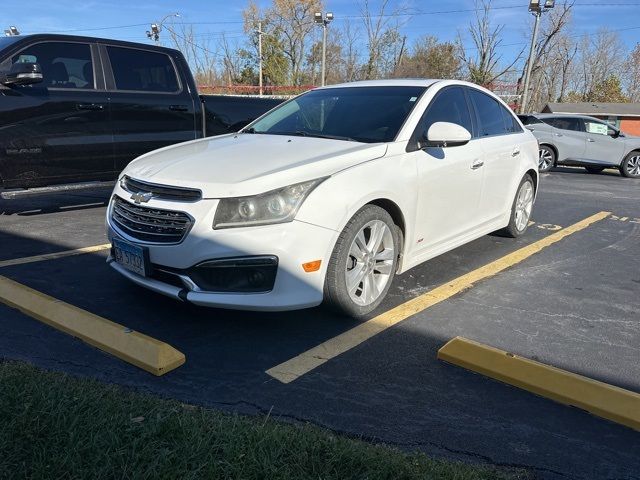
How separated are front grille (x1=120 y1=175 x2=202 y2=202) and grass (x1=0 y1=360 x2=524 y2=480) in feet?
3.99

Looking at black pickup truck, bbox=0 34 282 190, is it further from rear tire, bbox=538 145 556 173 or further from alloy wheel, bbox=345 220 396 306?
rear tire, bbox=538 145 556 173

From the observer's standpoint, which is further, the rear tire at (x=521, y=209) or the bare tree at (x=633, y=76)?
the bare tree at (x=633, y=76)

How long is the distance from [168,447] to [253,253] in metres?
1.17

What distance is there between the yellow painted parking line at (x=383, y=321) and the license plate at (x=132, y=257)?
1.04 m

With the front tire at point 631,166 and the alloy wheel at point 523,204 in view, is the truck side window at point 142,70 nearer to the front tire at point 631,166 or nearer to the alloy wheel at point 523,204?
the alloy wheel at point 523,204

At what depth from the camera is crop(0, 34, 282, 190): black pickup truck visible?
544 centimetres

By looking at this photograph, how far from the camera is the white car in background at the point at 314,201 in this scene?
3074mm

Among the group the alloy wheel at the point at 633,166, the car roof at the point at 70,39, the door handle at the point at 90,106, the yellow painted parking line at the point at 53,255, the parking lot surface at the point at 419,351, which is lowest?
the parking lot surface at the point at 419,351

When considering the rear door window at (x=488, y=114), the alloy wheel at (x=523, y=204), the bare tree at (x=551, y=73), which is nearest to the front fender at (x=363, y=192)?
the rear door window at (x=488, y=114)

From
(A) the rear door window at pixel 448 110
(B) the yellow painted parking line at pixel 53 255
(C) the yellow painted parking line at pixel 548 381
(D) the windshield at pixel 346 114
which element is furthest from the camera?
(B) the yellow painted parking line at pixel 53 255

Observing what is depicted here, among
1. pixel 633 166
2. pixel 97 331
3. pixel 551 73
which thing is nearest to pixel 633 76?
pixel 551 73

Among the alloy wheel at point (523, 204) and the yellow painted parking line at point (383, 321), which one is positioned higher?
the alloy wheel at point (523, 204)

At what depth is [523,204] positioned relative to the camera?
5.83 meters

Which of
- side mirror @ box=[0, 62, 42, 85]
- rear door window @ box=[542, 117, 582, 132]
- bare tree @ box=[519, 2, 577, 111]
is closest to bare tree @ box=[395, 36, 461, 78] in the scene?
bare tree @ box=[519, 2, 577, 111]
